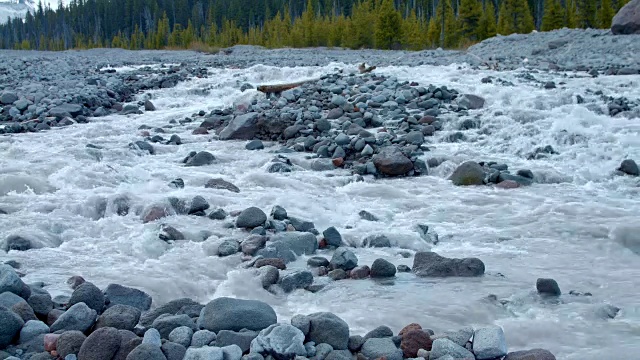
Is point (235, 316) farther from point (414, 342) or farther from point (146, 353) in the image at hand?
point (414, 342)

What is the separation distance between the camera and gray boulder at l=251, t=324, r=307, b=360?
2.88 meters

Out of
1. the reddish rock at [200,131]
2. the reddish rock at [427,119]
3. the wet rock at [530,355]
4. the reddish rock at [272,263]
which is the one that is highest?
the reddish rock at [427,119]

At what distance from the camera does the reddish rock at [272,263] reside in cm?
450

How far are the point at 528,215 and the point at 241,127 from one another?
17.9 ft

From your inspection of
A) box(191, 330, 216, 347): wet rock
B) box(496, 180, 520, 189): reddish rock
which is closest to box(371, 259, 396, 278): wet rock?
box(191, 330, 216, 347): wet rock

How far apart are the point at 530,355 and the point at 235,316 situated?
4.77 ft

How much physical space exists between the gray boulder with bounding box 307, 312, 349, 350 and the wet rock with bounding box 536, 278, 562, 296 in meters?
1.55

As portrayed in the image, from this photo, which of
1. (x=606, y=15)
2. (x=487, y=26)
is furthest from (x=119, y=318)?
(x=606, y=15)

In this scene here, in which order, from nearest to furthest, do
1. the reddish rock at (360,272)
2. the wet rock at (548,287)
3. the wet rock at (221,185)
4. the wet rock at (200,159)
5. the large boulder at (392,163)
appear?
1. the wet rock at (548,287)
2. the reddish rock at (360,272)
3. the wet rock at (221,185)
4. the large boulder at (392,163)
5. the wet rock at (200,159)

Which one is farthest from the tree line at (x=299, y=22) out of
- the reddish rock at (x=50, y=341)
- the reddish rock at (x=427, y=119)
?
the reddish rock at (x=50, y=341)

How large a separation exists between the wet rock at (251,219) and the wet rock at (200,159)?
2994 millimetres

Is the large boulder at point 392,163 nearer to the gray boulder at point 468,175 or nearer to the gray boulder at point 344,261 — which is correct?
the gray boulder at point 468,175

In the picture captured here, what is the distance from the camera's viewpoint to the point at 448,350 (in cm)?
292

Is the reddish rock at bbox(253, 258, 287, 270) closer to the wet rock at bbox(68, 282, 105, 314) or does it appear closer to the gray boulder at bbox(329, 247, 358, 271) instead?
the gray boulder at bbox(329, 247, 358, 271)
